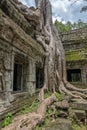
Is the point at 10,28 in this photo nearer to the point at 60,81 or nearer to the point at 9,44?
the point at 9,44

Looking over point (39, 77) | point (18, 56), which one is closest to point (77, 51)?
point (39, 77)

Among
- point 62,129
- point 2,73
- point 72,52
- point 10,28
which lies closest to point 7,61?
point 2,73

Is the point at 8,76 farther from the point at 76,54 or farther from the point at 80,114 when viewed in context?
the point at 76,54

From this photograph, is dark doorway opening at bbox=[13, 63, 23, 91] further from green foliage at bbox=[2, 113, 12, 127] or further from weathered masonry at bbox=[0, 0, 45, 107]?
green foliage at bbox=[2, 113, 12, 127]

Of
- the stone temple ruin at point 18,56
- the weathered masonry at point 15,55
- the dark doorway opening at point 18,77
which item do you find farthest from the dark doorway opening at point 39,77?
the dark doorway opening at point 18,77

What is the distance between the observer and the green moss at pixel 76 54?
8.63 metres

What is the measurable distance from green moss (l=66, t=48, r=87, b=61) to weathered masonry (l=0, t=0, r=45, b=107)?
2942 mm

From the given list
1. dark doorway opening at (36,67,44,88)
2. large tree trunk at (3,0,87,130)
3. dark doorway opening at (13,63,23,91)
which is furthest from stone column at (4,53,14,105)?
dark doorway opening at (36,67,44,88)

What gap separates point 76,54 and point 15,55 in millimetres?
5434

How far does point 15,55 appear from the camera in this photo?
4352mm

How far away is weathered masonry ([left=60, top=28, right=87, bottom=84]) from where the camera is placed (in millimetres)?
8552

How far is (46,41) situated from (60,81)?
73.5 inches

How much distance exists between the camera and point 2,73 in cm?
370

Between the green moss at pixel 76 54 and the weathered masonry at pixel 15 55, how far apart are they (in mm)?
2942
